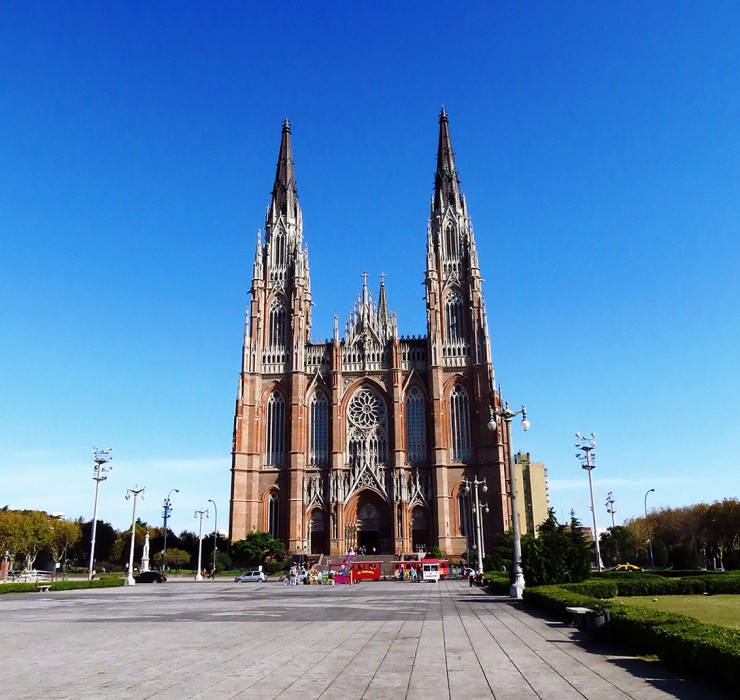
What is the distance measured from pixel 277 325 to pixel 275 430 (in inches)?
467

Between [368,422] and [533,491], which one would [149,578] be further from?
[533,491]

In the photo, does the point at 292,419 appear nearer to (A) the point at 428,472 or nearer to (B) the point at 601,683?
(A) the point at 428,472

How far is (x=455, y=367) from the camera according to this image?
2896 inches

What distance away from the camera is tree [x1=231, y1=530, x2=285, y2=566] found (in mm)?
65125

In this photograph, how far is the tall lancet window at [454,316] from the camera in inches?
2968

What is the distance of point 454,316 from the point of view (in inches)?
2992

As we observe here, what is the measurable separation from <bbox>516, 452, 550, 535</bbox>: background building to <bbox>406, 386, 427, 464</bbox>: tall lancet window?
47.8m

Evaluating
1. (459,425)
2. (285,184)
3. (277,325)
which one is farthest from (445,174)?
(459,425)

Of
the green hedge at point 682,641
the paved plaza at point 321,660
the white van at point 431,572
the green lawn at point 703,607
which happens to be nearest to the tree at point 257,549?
the white van at point 431,572

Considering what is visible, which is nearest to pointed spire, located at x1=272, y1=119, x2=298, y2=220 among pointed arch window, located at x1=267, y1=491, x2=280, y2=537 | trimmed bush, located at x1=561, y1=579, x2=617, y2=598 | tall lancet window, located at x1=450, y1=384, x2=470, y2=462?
tall lancet window, located at x1=450, y1=384, x2=470, y2=462

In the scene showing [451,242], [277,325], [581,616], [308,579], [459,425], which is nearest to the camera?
[581,616]

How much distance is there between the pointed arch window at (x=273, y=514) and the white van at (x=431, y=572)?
22021 mm

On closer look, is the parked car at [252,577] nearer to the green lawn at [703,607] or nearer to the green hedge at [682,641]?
the green lawn at [703,607]

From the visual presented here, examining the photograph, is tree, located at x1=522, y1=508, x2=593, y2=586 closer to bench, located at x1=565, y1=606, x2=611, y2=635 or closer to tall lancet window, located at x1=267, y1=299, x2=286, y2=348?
bench, located at x1=565, y1=606, x2=611, y2=635
